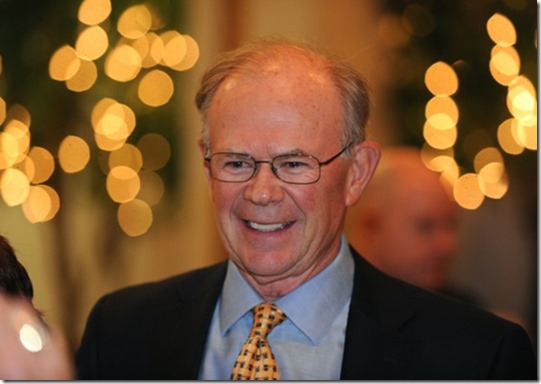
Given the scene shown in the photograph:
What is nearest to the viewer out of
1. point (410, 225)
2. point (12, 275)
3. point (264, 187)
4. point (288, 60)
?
point (12, 275)

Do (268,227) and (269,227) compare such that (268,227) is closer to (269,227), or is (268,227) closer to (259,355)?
(269,227)

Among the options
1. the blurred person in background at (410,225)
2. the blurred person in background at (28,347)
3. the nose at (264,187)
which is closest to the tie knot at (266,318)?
the nose at (264,187)

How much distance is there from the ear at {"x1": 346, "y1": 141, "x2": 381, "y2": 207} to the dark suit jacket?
15 centimetres

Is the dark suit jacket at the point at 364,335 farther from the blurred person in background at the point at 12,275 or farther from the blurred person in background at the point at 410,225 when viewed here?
the blurred person in background at the point at 410,225

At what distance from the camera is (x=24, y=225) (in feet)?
8.45

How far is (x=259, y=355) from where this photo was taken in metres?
2.23

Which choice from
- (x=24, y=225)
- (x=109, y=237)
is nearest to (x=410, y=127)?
(x=109, y=237)

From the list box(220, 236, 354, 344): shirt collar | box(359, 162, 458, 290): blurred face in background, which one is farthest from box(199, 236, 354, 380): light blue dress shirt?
box(359, 162, 458, 290): blurred face in background

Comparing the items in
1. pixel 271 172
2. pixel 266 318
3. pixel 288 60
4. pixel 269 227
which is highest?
pixel 288 60

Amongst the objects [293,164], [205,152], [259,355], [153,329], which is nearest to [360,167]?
[293,164]

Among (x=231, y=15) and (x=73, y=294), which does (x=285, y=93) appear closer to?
(x=73, y=294)

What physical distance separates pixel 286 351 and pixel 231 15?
2264 mm

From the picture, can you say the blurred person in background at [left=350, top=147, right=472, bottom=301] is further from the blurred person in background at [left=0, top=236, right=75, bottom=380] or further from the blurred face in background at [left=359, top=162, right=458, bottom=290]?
the blurred person in background at [left=0, top=236, right=75, bottom=380]

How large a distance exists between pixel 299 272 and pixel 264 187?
0.76 ft
